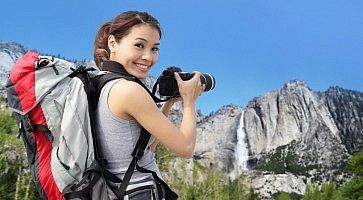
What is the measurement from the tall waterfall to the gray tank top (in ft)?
290

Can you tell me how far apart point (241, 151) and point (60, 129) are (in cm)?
10366

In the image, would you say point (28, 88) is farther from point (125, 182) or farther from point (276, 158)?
point (276, 158)

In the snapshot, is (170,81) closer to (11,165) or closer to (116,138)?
(116,138)

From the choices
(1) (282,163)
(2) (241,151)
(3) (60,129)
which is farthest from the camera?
(2) (241,151)

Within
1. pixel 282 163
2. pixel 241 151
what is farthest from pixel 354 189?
pixel 241 151

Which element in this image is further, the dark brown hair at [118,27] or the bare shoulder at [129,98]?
the dark brown hair at [118,27]

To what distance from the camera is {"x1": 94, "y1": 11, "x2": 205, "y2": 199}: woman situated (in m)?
1.96

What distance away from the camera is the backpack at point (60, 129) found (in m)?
1.92

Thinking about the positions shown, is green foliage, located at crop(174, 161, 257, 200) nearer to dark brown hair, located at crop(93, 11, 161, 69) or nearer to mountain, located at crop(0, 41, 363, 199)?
dark brown hair, located at crop(93, 11, 161, 69)

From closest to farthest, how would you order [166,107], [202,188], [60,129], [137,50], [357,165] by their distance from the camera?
1. [60,129]
2. [137,50]
3. [166,107]
4. [202,188]
5. [357,165]

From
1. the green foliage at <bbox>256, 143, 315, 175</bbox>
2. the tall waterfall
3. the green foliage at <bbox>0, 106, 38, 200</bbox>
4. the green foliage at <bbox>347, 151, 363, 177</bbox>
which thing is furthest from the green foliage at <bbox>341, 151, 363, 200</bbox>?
the tall waterfall

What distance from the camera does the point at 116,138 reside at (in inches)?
79.7

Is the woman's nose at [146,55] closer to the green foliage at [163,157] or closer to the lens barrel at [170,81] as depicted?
the lens barrel at [170,81]

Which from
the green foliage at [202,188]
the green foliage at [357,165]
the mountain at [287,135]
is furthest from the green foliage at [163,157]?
the mountain at [287,135]
